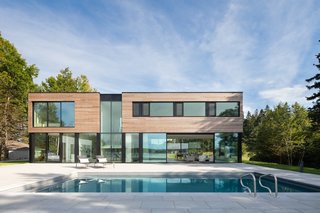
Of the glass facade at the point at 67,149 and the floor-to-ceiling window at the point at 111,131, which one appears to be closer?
the glass facade at the point at 67,149

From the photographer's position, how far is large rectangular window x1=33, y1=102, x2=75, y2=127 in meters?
22.6

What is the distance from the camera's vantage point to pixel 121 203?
7.20 metres

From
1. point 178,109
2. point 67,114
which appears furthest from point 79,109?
point 178,109

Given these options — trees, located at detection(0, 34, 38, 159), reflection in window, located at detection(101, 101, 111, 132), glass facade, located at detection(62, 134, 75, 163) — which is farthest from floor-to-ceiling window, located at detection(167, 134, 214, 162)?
trees, located at detection(0, 34, 38, 159)

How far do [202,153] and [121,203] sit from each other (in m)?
17.3

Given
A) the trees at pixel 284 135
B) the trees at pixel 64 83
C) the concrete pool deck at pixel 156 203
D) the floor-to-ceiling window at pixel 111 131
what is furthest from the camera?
the trees at pixel 64 83

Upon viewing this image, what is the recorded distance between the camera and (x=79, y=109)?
888 inches

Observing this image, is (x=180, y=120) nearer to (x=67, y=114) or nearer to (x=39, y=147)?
(x=67, y=114)

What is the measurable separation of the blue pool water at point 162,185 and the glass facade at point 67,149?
819 centimetres

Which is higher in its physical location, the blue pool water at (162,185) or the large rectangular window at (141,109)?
the large rectangular window at (141,109)

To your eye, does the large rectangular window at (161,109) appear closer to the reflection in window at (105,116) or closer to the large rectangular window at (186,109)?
the large rectangular window at (186,109)

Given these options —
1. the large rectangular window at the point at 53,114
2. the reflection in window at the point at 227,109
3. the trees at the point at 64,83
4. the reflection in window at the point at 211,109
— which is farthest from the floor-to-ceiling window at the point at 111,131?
the trees at the point at 64,83

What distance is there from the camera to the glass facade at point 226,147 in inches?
893

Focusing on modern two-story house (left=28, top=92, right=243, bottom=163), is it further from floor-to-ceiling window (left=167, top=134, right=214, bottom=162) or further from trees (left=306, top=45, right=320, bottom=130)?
trees (left=306, top=45, right=320, bottom=130)
